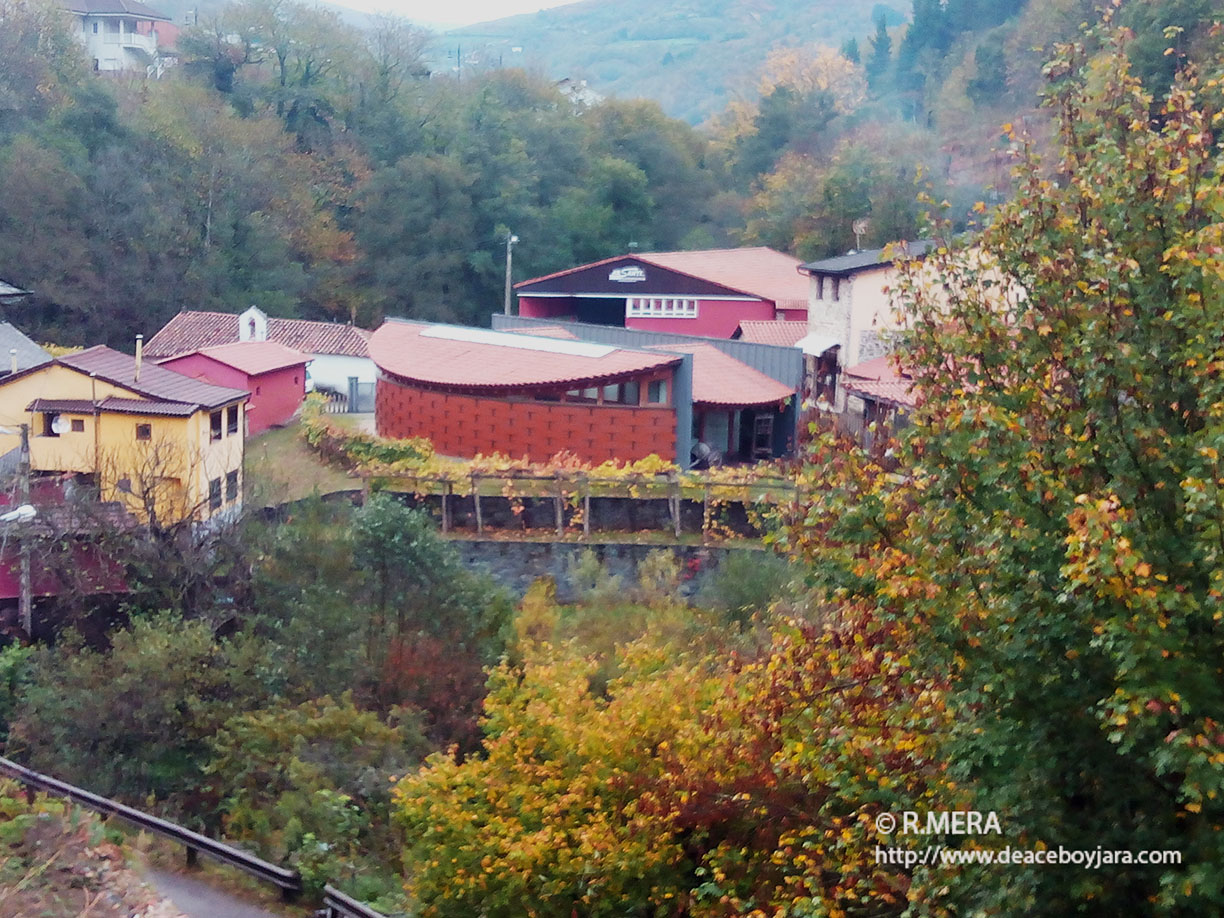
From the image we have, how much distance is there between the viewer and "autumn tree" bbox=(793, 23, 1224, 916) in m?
5.08

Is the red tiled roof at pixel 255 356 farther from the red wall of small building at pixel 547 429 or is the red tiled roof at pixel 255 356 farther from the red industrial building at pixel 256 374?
the red wall of small building at pixel 547 429

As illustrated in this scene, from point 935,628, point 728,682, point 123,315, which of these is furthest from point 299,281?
point 935,628

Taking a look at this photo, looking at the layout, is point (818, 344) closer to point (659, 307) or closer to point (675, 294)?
point (675, 294)

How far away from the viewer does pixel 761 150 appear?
5775 centimetres

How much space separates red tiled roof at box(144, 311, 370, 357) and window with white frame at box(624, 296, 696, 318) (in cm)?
838

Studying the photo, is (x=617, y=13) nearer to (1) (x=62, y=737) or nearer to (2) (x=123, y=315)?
(2) (x=123, y=315)

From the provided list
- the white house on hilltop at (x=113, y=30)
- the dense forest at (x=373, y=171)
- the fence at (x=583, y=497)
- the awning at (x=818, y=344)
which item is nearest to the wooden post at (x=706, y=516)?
the fence at (x=583, y=497)

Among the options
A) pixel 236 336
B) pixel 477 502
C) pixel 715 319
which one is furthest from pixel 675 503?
pixel 236 336

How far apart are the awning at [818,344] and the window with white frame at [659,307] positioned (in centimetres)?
853

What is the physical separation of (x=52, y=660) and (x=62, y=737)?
1.59 m

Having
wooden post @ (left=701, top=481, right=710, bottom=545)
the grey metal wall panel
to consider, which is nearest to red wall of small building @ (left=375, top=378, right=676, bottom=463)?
the grey metal wall panel

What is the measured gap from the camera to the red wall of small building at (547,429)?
23.5 metres

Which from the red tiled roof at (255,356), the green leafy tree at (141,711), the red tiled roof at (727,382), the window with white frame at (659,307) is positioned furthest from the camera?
the window with white frame at (659,307)

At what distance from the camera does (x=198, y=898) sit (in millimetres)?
10609
